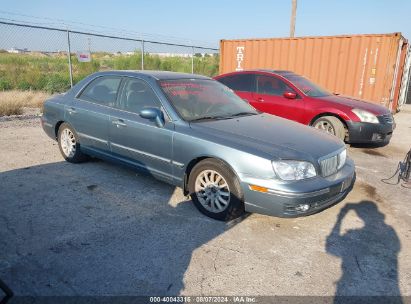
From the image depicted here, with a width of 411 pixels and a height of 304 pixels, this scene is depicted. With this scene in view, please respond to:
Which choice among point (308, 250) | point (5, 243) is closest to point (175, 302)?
point (308, 250)

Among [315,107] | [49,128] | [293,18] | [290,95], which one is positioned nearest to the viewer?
[49,128]

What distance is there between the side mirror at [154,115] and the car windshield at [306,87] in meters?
4.12

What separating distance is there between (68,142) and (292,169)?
3706 millimetres

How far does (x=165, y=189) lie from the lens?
4.45m

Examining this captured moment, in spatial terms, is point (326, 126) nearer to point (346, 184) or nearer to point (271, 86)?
point (271, 86)

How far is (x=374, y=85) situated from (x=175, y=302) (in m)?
9.86

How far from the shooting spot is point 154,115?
12.6 ft

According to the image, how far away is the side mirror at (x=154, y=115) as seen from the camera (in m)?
3.82

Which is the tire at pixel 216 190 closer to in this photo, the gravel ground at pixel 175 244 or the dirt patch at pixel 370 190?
the gravel ground at pixel 175 244

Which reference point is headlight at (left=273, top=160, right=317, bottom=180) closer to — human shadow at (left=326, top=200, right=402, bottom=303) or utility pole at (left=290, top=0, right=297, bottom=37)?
human shadow at (left=326, top=200, right=402, bottom=303)

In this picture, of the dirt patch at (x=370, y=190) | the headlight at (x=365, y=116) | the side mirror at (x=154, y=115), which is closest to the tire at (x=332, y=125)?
the headlight at (x=365, y=116)

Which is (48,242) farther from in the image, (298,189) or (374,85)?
(374,85)

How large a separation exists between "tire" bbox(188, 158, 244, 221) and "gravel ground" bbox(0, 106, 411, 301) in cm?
13

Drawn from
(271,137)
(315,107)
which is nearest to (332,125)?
(315,107)
